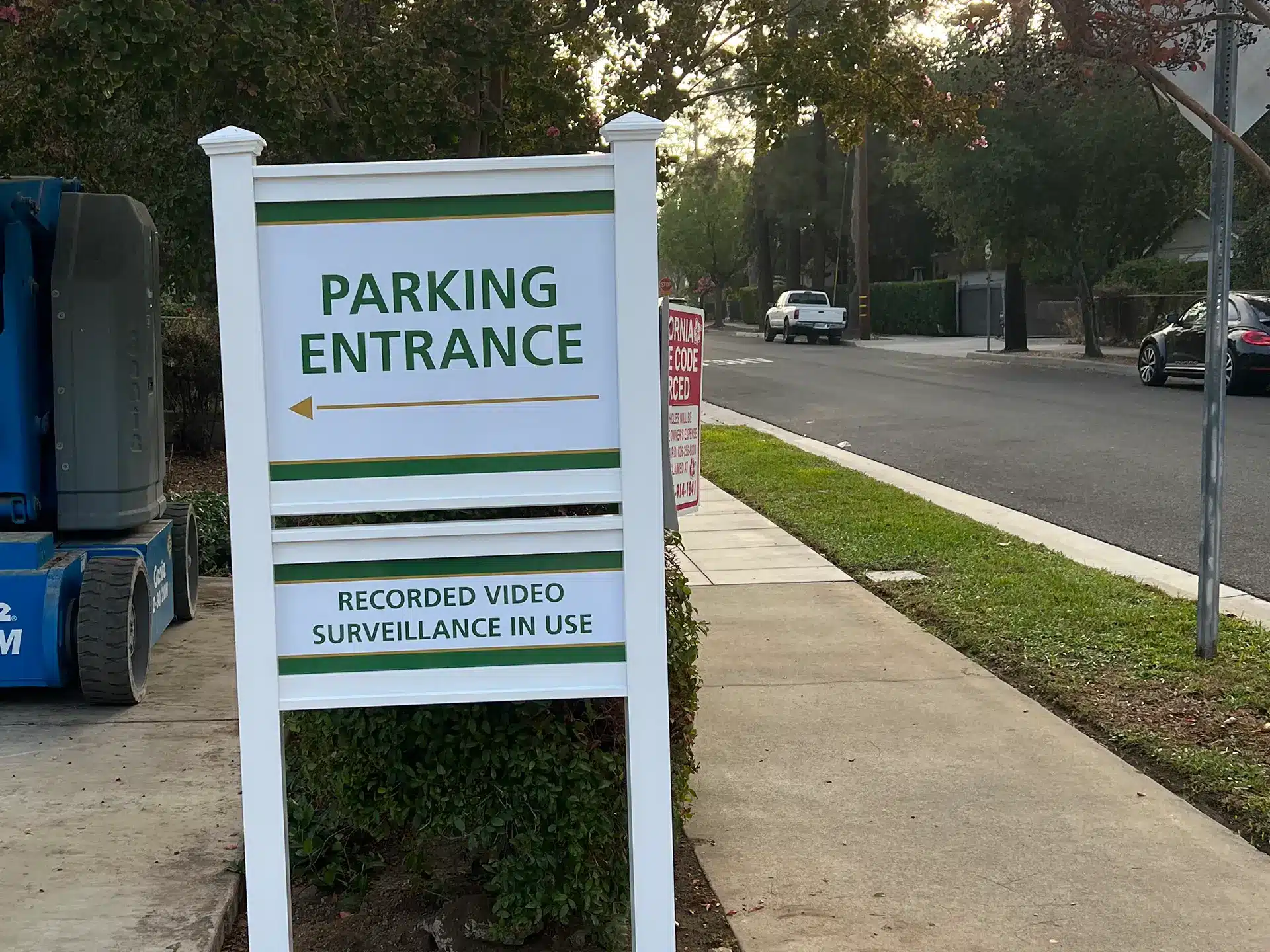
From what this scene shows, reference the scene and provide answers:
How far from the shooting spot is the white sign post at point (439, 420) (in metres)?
2.94

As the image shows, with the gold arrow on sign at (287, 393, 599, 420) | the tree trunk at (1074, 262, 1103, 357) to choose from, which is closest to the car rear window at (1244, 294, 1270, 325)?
the tree trunk at (1074, 262, 1103, 357)

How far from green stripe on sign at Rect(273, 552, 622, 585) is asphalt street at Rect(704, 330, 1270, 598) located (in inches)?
242

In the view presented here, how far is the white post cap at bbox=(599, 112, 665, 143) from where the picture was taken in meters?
2.93

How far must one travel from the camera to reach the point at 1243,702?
548 cm

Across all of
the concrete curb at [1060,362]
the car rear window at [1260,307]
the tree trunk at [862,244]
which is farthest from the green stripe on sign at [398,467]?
the tree trunk at [862,244]

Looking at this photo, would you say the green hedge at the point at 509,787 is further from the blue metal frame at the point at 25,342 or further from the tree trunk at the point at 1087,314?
the tree trunk at the point at 1087,314

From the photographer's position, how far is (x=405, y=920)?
3.65m

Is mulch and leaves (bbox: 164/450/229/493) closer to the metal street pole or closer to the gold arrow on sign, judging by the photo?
the metal street pole

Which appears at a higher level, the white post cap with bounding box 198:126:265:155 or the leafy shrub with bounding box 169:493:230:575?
the white post cap with bounding box 198:126:265:155

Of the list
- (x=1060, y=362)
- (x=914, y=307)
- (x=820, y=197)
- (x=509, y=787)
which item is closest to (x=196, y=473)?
(x=509, y=787)

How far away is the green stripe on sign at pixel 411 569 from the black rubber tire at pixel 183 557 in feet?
13.9

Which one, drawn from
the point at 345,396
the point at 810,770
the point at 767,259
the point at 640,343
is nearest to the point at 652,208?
the point at 640,343

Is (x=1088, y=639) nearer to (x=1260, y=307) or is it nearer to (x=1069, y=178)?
(x=1260, y=307)

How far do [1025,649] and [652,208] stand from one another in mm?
4232
